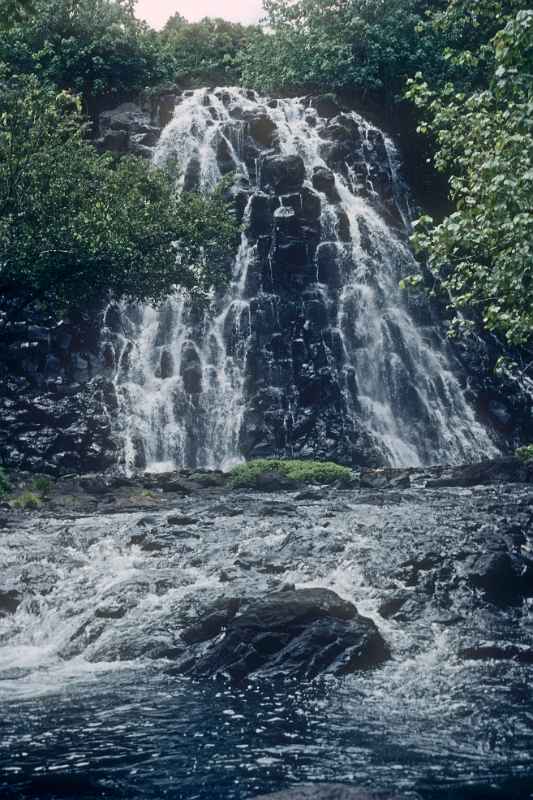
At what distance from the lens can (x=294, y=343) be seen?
3628 cm

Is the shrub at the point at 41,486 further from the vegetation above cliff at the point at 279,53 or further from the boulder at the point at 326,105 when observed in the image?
the boulder at the point at 326,105

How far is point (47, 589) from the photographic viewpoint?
581 inches

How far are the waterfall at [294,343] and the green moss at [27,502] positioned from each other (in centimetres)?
808

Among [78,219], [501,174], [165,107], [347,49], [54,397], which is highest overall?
[347,49]

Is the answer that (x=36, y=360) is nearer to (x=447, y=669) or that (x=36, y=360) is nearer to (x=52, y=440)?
(x=52, y=440)

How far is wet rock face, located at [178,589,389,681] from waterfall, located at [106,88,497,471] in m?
20.2

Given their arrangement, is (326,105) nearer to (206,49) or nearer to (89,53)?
(206,49)

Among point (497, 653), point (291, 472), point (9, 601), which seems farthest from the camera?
point (291, 472)

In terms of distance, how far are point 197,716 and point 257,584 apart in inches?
216

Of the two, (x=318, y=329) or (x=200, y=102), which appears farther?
(x=200, y=102)

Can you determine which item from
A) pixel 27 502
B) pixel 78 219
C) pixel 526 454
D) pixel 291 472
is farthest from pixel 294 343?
pixel 27 502

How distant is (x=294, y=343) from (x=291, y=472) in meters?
8.99

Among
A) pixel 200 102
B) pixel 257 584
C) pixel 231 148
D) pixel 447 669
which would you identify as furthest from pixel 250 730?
pixel 200 102

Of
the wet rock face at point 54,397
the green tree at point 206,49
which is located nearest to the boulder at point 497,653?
the wet rock face at point 54,397
